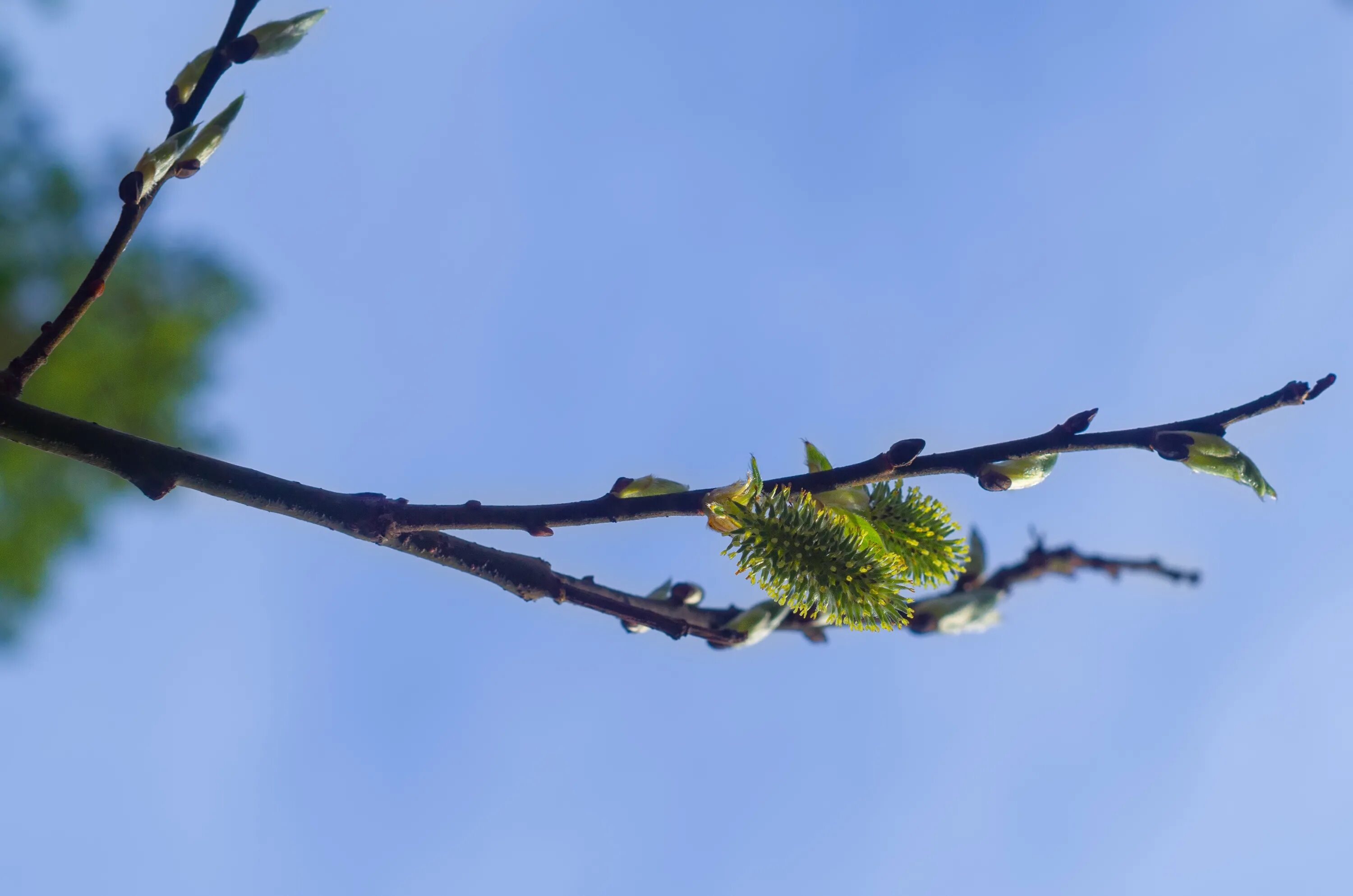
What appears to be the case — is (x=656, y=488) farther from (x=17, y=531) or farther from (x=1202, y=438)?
(x=17, y=531)

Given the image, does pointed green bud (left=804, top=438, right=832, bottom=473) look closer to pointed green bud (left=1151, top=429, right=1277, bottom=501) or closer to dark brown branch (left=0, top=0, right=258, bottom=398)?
pointed green bud (left=1151, top=429, right=1277, bottom=501)

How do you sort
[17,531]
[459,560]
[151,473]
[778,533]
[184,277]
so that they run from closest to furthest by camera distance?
1. [151,473]
2. [459,560]
3. [778,533]
4. [17,531]
5. [184,277]

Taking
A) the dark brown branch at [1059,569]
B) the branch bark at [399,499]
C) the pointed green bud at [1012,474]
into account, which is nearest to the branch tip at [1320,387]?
the branch bark at [399,499]

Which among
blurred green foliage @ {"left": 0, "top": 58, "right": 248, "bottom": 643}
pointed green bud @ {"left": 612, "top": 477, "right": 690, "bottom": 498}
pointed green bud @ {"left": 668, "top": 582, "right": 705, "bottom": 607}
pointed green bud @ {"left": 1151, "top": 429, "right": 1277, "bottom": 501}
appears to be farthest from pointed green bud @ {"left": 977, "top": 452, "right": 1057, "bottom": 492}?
blurred green foliage @ {"left": 0, "top": 58, "right": 248, "bottom": 643}

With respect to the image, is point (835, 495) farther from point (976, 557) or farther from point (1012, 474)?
point (976, 557)

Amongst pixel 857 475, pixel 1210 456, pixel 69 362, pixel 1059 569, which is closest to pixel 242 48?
pixel 857 475

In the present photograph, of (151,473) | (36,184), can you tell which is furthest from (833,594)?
(36,184)
